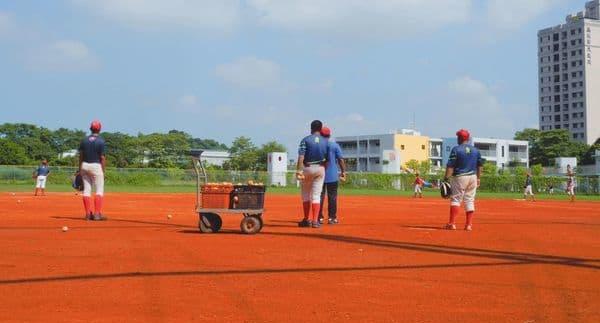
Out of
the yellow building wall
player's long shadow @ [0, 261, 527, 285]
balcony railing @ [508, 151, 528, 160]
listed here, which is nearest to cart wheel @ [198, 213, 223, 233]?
player's long shadow @ [0, 261, 527, 285]

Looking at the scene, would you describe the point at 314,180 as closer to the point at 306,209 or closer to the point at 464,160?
the point at 306,209

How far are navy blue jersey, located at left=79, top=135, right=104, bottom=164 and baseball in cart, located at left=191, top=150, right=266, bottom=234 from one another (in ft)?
10.8

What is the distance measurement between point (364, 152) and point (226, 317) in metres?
123

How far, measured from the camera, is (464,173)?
1175 cm

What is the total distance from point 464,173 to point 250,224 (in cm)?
415

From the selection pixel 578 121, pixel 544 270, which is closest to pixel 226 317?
pixel 544 270

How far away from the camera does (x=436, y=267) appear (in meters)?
6.84

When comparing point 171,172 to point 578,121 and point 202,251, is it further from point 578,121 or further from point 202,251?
point 578,121

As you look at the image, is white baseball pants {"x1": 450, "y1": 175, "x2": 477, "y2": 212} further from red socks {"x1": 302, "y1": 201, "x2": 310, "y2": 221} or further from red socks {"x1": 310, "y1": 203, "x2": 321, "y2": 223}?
red socks {"x1": 302, "y1": 201, "x2": 310, "y2": 221}

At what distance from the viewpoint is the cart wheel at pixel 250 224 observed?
33.9 feet

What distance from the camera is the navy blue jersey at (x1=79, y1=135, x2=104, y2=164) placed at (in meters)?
12.9

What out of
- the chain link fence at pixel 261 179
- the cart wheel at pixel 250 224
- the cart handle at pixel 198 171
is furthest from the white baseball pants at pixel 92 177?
the chain link fence at pixel 261 179

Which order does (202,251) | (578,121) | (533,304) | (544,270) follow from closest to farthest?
(533,304) → (544,270) → (202,251) → (578,121)

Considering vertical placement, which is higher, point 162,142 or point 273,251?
point 162,142
